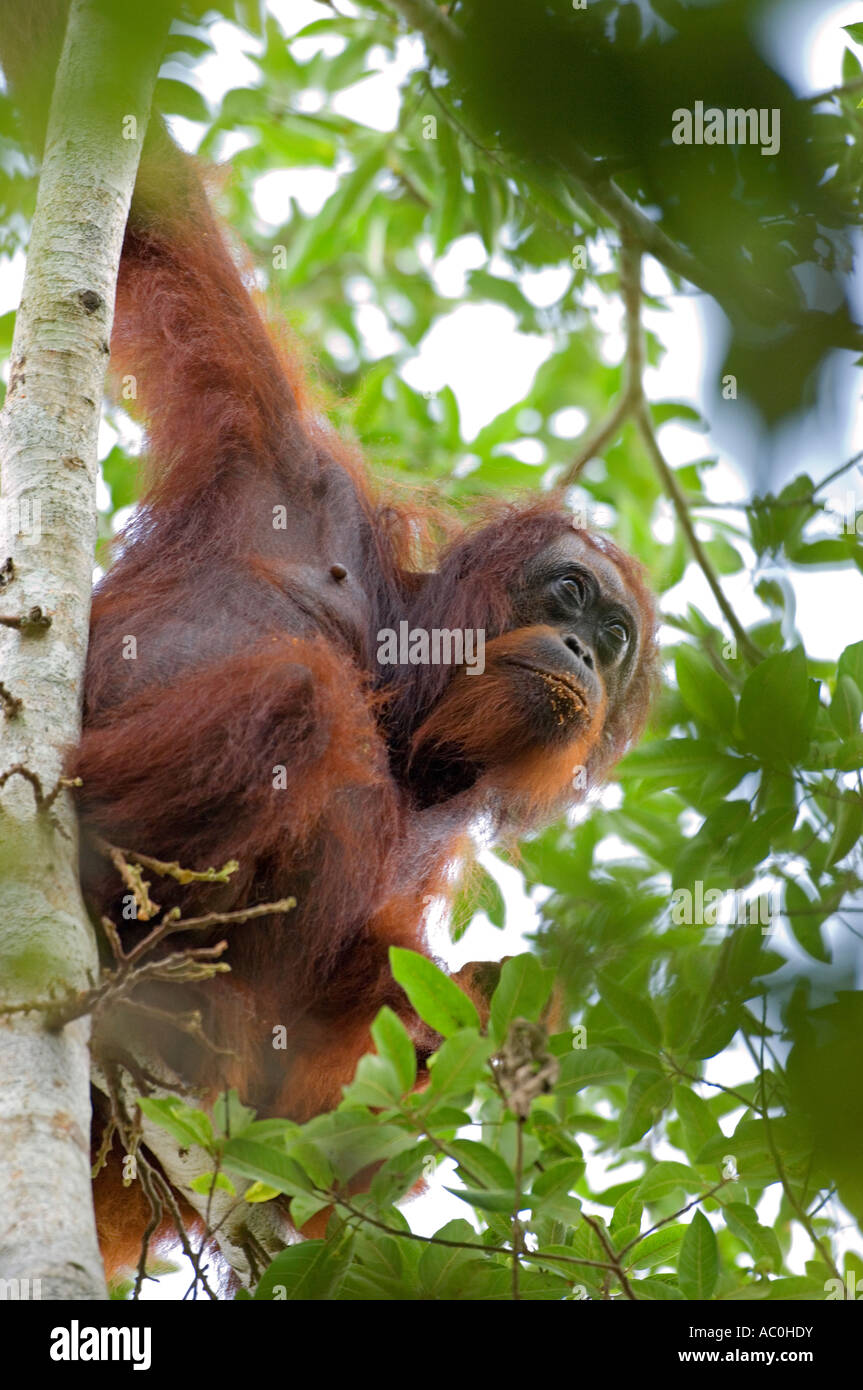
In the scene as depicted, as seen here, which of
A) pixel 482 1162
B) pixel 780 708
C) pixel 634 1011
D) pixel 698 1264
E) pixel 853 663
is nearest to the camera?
pixel 482 1162

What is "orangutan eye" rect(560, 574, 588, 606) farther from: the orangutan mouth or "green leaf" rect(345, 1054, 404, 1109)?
"green leaf" rect(345, 1054, 404, 1109)

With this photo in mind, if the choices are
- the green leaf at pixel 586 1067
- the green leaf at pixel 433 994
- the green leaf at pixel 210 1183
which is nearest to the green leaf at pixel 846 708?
the green leaf at pixel 586 1067

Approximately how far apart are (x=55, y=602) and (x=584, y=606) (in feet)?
7.91

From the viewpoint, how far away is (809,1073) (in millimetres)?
1202

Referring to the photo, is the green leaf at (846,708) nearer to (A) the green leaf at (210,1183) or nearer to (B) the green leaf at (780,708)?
(B) the green leaf at (780,708)

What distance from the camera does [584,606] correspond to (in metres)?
4.84

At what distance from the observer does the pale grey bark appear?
6.02 feet

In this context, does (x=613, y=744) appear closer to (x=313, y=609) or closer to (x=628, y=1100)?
(x=313, y=609)

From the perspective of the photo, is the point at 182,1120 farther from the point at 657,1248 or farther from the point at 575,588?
the point at 575,588

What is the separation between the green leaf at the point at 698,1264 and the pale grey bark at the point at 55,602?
1506 mm

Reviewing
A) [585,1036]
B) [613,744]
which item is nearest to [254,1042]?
[585,1036]

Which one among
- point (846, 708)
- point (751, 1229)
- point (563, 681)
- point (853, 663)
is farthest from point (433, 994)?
point (563, 681)

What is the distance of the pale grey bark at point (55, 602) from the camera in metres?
1.83

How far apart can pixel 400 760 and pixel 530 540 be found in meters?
1.03
